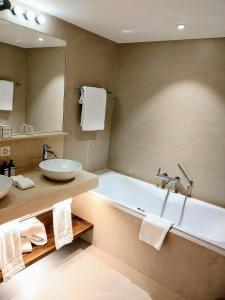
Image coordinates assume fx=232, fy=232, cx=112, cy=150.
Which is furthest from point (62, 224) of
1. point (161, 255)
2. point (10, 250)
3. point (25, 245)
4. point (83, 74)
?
point (83, 74)

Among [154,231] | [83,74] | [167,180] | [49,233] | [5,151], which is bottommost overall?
[49,233]

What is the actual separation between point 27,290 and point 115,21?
2521 mm

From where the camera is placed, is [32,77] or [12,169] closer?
[12,169]

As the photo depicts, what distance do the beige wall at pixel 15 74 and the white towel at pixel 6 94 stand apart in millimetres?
35

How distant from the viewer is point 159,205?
9.28 feet

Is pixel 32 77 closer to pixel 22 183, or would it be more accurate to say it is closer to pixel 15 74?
pixel 15 74

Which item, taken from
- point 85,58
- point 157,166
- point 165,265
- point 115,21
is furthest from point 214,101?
point 165,265

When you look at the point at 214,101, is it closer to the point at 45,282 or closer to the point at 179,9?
the point at 179,9

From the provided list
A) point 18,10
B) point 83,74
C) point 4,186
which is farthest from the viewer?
point 83,74

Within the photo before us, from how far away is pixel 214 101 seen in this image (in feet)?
8.12

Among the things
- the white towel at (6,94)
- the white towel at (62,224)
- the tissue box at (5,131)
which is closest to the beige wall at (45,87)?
the white towel at (6,94)

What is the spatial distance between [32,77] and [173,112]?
161 centimetres

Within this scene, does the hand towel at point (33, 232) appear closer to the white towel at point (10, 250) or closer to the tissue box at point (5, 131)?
the white towel at point (10, 250)

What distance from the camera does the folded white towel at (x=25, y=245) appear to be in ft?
6.63
